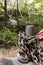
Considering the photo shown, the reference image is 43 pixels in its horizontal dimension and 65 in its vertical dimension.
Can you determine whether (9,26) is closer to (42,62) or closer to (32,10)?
(32,10)

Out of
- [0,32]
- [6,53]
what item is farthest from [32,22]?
[6,53]

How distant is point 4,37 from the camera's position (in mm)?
6320

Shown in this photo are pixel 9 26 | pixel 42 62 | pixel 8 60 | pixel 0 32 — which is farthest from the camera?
pixel 9 26

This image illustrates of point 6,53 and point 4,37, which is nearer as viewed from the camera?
point 6,53

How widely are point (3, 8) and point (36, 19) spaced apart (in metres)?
1.21

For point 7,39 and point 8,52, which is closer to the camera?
point 8,52

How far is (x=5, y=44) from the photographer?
6.23 meters

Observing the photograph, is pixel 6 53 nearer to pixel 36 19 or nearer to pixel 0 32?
pixel 0 32

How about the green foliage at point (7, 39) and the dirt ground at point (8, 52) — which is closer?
the dirt ground at point (8, 52)

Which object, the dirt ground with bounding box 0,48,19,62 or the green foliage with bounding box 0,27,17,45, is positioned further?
the green foliage with bounding box 0,27,17,45

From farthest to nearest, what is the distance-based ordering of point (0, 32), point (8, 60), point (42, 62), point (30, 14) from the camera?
point (30, 14), point (0, 32), point (8, 60), point (42, 62)

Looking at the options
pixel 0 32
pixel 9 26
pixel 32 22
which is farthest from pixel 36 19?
pixel 0 32

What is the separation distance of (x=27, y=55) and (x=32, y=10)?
6420mm

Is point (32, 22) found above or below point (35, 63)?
below
